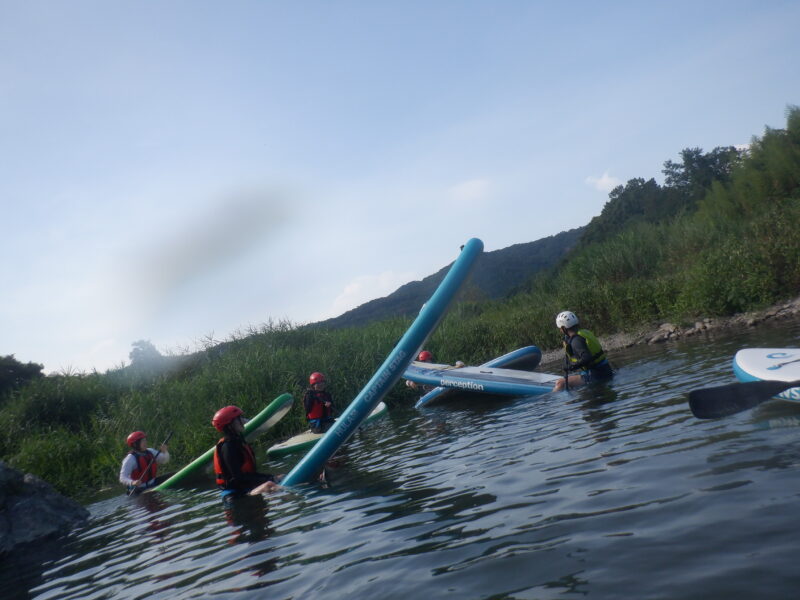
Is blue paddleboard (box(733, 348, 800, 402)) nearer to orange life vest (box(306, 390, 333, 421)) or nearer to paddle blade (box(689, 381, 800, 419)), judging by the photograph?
paddle blade (box(689, 381, 800, 419))

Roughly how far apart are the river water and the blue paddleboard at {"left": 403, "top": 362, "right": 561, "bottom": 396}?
220 centimetres

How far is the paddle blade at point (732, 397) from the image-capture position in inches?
202

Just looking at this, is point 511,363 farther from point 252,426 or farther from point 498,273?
point 498,273

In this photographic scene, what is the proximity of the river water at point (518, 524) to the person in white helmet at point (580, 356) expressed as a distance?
1.34m

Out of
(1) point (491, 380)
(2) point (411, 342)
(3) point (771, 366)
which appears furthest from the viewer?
(1) point (491, 380)

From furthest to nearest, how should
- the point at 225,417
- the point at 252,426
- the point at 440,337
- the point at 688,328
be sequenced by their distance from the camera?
the point at 440,337 < the point at 688,328 < the point at 252,426 < the point at 225,417

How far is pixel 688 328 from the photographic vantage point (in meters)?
15.7

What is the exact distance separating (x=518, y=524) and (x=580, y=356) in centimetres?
608

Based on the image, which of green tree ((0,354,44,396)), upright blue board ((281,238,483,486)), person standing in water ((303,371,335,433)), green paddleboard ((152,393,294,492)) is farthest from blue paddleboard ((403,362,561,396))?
green tree ((0,354,44,396))

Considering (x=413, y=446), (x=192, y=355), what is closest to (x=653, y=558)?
(x=413, y=446)

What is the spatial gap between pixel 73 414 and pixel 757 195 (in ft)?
75.3

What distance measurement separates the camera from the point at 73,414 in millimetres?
17672

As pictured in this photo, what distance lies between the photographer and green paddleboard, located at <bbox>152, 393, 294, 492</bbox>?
986cm

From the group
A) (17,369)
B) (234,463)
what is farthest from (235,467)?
(17,369)
